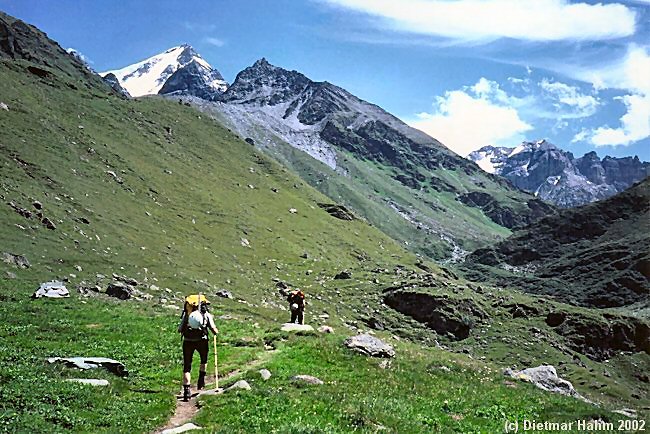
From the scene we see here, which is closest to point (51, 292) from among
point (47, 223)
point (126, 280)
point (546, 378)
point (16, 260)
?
point (16, 260)

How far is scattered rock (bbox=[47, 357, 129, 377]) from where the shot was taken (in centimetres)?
2194

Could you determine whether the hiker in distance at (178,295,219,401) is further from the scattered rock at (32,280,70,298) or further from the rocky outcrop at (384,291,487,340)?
the rocky outcrop at (384,291,487,340)

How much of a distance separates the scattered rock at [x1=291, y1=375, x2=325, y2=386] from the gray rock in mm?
6932

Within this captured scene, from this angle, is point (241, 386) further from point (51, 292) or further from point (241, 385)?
point (51, 292)

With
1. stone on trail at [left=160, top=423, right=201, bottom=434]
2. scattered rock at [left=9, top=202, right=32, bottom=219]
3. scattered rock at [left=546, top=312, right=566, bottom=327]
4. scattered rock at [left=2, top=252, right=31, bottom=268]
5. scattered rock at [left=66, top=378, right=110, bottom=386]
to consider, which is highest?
scattered rock at [left=9, top=202, right=32, bottom=219]

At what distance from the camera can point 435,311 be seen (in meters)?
146

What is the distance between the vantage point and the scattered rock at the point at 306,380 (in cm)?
2274

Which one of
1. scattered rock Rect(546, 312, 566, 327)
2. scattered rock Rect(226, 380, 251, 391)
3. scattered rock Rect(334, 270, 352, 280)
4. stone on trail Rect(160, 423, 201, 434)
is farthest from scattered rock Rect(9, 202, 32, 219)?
scattered rock Rect(546, 312, 566, 327)

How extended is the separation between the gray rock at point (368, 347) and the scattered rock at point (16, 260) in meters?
42.5

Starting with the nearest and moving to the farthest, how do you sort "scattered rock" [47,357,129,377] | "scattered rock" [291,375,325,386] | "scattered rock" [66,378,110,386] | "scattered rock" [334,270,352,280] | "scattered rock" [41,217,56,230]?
"scattered rock" [66,378,110,386]
"scattered rock" [47,357,129,377]
"scattered rock" [291,375,325,386]
"scattered rock" [41,217,56,230]
"scattered rock" [334,270,352,280]

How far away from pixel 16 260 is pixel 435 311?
110 metres

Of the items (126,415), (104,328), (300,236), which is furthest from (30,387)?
(300,236)

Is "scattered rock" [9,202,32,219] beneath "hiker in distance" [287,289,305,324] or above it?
above

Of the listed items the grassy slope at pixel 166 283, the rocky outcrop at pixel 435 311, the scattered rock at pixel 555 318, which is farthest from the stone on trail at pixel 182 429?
the scattered rock at pixel 555 318
